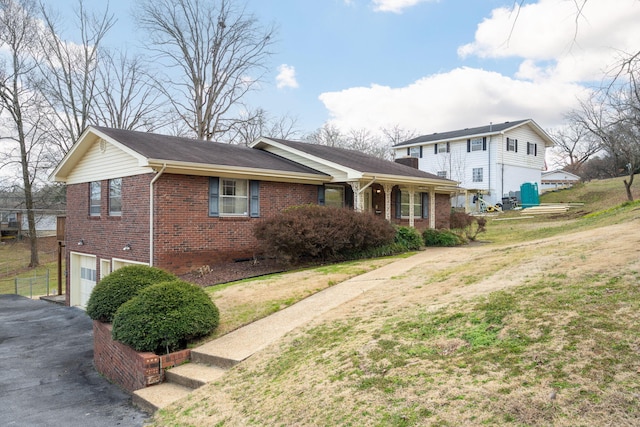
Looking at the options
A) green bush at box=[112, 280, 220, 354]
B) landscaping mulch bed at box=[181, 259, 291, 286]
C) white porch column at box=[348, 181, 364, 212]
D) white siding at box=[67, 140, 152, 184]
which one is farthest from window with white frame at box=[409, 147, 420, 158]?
green bush at box=[112, 280, 220, 354]

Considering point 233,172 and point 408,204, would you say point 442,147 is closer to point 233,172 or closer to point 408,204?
point 408,204

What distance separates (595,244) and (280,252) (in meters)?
7.98

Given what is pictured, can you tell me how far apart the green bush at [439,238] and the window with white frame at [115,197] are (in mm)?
11438

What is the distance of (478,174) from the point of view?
36.1 m

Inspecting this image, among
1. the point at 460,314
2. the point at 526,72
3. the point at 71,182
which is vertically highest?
the point at 526,72

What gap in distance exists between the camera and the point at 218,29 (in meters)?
33.3

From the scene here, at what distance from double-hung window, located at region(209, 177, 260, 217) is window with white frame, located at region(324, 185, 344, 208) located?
133 inches

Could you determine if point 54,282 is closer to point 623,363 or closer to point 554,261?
point 554,261

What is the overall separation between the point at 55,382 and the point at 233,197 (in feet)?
25.2

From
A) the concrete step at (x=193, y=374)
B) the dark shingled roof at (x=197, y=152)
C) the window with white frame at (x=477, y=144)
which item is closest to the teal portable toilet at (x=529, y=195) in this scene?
the window with white frame at (x=477, y=144)

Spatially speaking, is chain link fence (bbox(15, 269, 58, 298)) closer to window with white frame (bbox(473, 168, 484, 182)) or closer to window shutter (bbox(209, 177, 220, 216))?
window shutter (bbox(209, 177, 220, 216))

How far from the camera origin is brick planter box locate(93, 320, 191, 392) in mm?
6793

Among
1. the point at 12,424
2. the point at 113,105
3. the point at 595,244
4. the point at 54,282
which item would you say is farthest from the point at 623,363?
the point at 113,105

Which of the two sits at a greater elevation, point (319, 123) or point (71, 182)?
point (319, 123)
